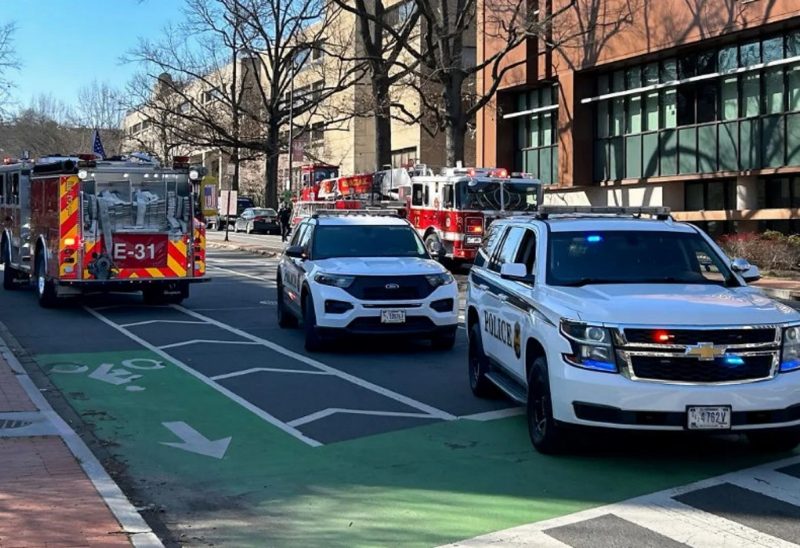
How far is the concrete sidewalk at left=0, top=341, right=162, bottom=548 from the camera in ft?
18.4

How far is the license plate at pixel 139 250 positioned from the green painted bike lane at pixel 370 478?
799 centimetres

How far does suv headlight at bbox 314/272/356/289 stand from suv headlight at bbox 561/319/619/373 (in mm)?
5841

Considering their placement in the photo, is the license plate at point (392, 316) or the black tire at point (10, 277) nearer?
the license plate at point (392, 316)

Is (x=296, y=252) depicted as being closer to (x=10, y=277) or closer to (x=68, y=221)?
(x=68, y=221)

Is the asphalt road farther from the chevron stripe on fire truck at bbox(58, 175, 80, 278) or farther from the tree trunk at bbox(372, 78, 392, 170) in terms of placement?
the tree trunk at bbox(372, 78, 392, 170)

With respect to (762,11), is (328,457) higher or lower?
lower

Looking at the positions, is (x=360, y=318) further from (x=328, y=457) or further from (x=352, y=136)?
(x=352, y=136)

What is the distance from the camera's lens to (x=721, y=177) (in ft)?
105

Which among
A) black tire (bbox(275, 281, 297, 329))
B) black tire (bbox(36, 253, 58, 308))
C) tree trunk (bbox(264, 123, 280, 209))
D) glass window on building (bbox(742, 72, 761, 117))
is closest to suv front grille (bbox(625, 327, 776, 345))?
black tire (bbox(275, 281, 297, 329))

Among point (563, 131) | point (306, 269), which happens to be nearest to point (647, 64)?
point (563, 131)

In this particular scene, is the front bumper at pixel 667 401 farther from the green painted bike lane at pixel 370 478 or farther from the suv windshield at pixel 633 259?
the suv windshield at pixel 633 259

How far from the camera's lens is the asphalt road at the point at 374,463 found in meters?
5.98

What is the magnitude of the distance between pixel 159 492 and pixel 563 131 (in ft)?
107

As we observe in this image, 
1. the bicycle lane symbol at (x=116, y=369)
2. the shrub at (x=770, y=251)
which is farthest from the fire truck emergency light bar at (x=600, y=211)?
the shrub at (x=770, y=251)
